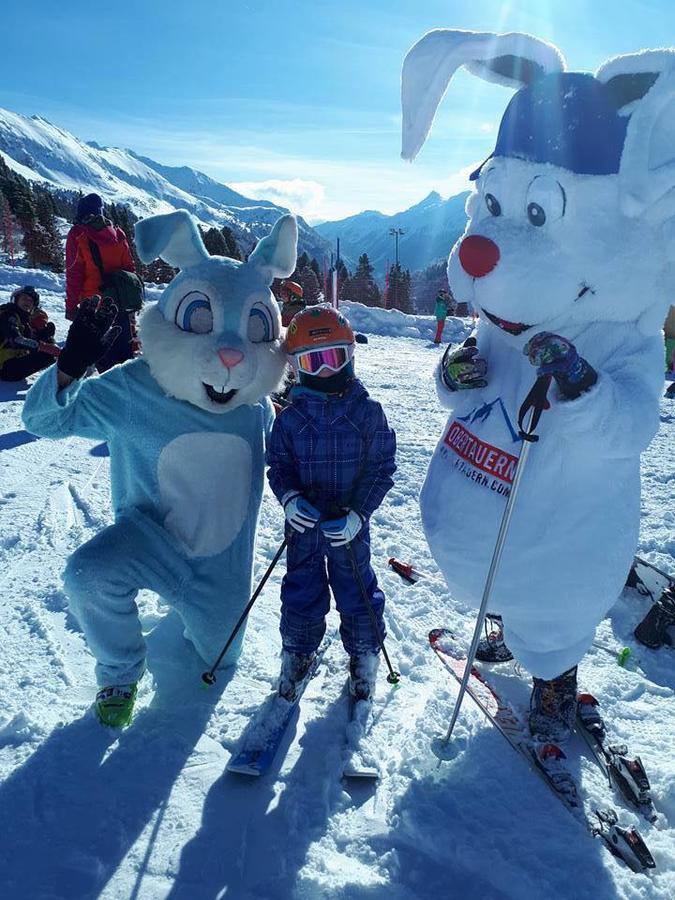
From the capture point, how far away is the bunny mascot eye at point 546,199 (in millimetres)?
1805

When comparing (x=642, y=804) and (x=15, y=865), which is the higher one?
(x=642, y=804)

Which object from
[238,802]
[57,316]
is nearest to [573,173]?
[238,802]

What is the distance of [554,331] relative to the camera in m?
1.98

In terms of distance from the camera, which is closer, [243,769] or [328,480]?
[243,769]

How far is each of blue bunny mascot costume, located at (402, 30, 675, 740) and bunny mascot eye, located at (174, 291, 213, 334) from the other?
950 millimetres

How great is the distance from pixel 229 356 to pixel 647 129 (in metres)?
1.53

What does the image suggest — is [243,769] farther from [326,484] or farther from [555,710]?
[555,710]

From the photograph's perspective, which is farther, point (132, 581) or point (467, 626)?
point (467, 626)

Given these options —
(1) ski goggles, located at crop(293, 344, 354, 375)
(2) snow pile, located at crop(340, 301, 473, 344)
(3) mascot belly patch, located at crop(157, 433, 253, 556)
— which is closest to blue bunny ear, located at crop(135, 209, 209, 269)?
(1) ski goggles, located at crop(293, 344, 354, 375)

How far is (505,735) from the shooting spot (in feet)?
7.30

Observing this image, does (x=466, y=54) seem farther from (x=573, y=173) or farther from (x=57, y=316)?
(x=57, y=316)

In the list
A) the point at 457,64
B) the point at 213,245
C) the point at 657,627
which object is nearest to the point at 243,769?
the point at 657,627

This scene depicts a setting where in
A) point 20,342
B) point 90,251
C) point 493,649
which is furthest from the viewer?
point 20,342

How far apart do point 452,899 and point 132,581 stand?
4.84 ft
